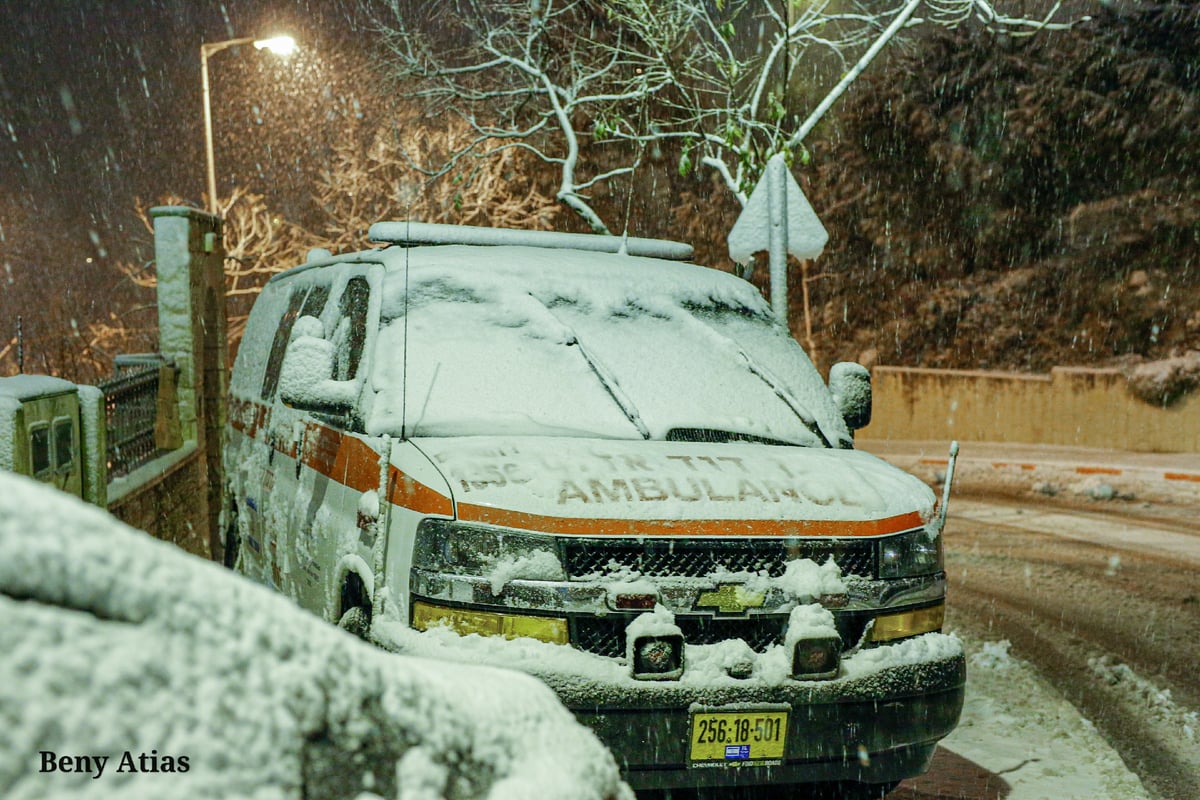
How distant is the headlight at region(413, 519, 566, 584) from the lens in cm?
343

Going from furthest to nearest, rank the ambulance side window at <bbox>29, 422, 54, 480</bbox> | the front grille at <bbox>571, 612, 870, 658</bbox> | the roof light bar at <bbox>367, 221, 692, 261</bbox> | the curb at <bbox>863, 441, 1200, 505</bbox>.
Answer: the curb at <bbox>863, 441, 1200, 505</bbox>, the roof light bar at <bbox>367, 221, 692, 261</bbox>, the ambulance side window at <bbox>29, 422, 54, 480</bbox>, the front grille at <bbox>571, 612, 870, 658</bbox>

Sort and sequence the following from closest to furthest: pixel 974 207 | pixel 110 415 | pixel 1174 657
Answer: pixel 1174 657 < pixel 110 415 < pixel 974 207

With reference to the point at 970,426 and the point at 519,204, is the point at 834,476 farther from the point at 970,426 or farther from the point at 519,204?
the point at 519,204

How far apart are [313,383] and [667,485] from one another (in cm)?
146

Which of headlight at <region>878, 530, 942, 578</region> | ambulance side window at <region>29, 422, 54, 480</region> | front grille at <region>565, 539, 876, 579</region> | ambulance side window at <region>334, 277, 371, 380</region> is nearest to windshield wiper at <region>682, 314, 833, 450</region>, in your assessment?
headlight at <region>878, 530, 942, 578</region>

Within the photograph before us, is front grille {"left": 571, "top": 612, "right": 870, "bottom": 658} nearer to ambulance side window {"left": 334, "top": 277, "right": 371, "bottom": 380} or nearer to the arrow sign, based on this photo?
ambulance side window {"left": 334, "top": 277, "right": 371, "bottom": 380}

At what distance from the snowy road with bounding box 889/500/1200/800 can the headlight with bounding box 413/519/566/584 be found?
202cm

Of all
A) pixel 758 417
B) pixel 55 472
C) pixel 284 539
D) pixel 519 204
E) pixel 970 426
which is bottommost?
pixel 970 426

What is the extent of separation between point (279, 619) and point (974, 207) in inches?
966

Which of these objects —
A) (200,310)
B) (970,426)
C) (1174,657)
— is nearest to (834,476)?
(1174,657)

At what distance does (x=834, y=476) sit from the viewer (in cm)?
393

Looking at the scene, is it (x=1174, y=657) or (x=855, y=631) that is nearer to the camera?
(x=855, y=631)

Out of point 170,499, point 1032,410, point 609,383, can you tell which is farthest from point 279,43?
point 1032,410

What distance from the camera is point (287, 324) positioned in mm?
6375
